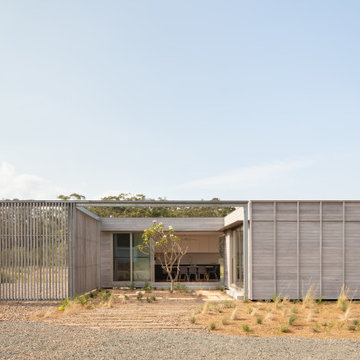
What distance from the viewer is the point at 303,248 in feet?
43.2

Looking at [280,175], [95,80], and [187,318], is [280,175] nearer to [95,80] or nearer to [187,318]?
[95,80]

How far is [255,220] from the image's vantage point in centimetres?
1309

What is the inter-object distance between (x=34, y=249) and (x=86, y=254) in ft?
7.97

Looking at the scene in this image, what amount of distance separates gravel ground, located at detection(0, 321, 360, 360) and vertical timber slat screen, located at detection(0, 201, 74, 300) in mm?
4849

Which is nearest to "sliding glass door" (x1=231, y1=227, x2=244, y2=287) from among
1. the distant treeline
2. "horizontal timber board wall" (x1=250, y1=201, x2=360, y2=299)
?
"horizontal timber board wall" (x1=250, y1=201, x2=360, y2=299)

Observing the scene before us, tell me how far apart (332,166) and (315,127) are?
285cm

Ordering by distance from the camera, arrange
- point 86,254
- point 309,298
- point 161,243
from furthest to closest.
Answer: point 161,243 < point 86,254 < point 309,298

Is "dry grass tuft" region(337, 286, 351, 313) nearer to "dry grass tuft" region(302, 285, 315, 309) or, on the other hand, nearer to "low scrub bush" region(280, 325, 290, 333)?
"dry grass tuft" region(302, 285, 315, 309)

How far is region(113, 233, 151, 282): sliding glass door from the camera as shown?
1902 centimetres

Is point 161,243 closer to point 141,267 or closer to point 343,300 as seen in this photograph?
point 141,267

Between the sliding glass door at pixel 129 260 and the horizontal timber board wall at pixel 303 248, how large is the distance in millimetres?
7052

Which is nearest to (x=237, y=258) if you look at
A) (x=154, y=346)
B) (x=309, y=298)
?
(x=309, y=298)

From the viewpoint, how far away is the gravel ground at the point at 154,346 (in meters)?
6.64

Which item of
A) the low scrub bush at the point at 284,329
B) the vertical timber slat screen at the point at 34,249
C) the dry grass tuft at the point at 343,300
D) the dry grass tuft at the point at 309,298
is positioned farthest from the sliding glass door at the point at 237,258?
the low scrub bush at the point at 284,329
